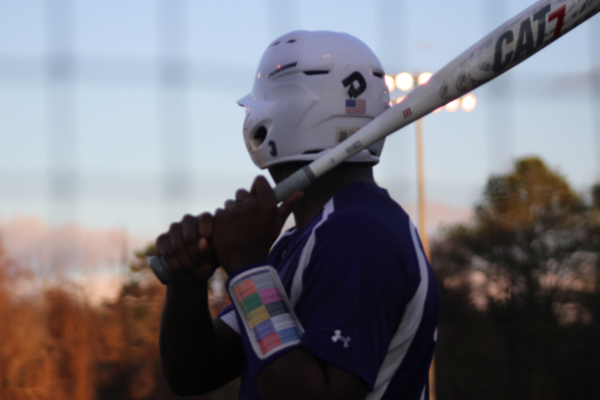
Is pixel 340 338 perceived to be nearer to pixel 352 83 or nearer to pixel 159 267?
pixel 159 267

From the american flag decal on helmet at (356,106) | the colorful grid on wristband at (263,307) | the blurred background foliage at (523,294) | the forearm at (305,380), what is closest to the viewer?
the forearm at (305,380)

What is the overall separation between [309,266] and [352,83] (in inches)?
33.9

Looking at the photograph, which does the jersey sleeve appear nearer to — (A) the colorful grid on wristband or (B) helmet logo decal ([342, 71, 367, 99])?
(A) the colorful grid on wristband

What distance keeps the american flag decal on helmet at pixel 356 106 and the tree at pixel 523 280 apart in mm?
25561

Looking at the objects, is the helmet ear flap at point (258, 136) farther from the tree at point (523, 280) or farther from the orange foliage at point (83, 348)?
the tree at point (523, 280)

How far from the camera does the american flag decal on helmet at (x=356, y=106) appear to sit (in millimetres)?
2512

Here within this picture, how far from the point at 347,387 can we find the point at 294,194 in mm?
724

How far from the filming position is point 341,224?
1964 mm

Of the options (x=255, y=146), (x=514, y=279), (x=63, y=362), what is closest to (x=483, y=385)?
(x=514, y=279)

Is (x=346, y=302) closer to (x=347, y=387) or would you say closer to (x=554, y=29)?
(x=347, y=387)

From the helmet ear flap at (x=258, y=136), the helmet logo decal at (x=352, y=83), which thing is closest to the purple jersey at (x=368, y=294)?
the helmet logo decal at (x=352, y=83)

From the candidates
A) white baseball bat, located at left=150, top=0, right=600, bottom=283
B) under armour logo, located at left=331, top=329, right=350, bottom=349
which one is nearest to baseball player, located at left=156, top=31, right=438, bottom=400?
under armour logo, located at left=331, top=329, right=350, bottom=349

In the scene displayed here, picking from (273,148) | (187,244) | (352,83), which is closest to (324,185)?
→ (273,148)

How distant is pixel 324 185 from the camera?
244 cm
